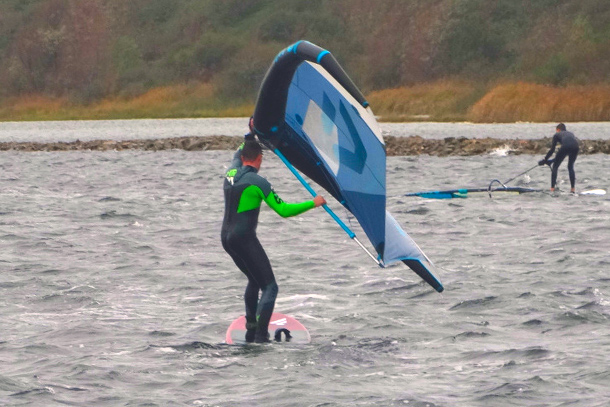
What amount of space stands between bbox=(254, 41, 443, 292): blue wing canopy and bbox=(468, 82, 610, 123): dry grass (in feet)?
190

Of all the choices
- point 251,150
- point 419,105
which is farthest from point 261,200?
point 419,105

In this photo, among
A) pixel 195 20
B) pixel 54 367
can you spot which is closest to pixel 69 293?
pixel 54 367

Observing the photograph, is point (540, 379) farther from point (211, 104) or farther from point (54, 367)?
point (211, 104)

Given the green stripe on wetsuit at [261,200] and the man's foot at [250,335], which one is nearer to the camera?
the green stripe on wetsuit at [261,200]

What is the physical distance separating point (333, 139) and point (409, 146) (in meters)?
38.6

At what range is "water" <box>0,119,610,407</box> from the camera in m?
10.5

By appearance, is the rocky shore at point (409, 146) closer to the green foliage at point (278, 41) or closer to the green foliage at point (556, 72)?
the green foliage at point (556, 72)

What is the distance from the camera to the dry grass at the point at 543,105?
224 ft

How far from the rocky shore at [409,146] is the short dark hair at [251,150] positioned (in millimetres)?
36417

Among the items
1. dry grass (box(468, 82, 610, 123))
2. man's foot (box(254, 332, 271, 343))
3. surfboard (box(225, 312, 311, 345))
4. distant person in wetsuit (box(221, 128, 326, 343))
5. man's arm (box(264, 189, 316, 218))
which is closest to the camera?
man's arm (box(264, 189, 316, 218))

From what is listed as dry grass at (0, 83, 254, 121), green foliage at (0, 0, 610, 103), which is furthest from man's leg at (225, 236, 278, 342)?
dry grass at (0, 83, 254, 121)

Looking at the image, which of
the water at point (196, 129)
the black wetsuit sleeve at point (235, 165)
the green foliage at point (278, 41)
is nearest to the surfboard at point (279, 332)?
the black wetsuit sleeve at point (235, 165)

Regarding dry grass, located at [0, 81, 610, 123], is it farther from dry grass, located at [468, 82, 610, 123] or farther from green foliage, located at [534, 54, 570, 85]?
green foliage, located at [534, 54, 570, 85]

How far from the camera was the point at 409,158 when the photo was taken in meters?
46.9
